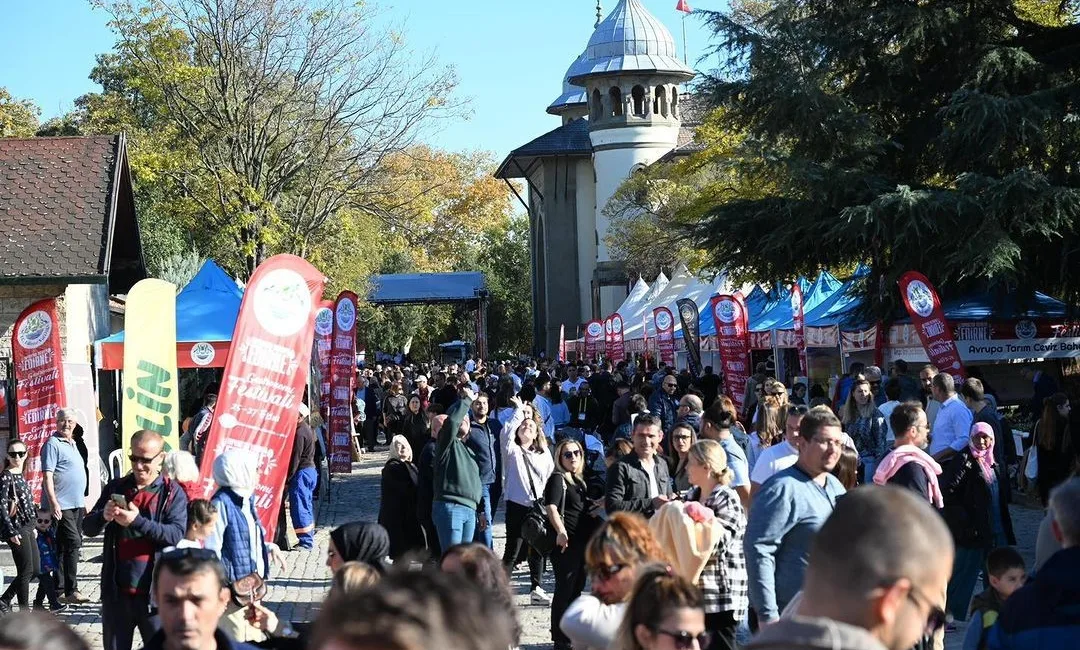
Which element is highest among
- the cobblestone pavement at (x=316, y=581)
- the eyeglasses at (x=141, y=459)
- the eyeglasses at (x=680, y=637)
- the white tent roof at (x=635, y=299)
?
the white tent roof at (x=635, y=299)

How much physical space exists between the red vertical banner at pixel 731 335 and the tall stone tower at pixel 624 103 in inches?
1775

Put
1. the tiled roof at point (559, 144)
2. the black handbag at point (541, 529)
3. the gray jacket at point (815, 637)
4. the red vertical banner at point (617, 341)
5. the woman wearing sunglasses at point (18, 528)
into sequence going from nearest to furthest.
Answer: the gray jacket at point (815, 637)
the black handbag at point (541, 529)
the woman wearing sunglasses at point (18, 528)
the red vertical banner at point (617, 341)
the tiled roof at point (559, 144)

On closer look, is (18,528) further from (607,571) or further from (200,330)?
(200,330)

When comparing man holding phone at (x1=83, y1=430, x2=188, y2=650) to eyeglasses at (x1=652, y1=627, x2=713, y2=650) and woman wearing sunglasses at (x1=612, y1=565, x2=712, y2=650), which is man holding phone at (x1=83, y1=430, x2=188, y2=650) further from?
eyeglasses at (x1=652, y1=627, x2=713, y2=650)

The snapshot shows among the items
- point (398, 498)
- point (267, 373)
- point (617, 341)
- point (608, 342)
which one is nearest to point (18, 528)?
point (267, 373)

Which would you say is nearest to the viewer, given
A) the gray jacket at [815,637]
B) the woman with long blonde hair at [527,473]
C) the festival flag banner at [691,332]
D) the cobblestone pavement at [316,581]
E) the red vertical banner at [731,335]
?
the gray jacket at [815,637]

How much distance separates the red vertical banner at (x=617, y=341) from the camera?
48000mm

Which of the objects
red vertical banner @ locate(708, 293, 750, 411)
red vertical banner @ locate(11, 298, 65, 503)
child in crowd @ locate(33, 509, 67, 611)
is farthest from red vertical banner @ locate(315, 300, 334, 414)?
child in crowd @ locate(33, 509, 67, 611)

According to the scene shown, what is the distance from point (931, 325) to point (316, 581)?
8.99 meters

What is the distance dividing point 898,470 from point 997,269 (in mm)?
12975

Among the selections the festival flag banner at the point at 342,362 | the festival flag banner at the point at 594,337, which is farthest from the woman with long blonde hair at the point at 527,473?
the festival flag banner at the point at 594,337

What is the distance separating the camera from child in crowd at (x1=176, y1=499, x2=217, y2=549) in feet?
25.2

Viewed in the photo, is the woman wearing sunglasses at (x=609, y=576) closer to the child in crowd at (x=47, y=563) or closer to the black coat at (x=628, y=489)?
the black coat at (x=628, y=489)

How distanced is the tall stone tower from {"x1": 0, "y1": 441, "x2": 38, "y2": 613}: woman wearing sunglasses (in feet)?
197
